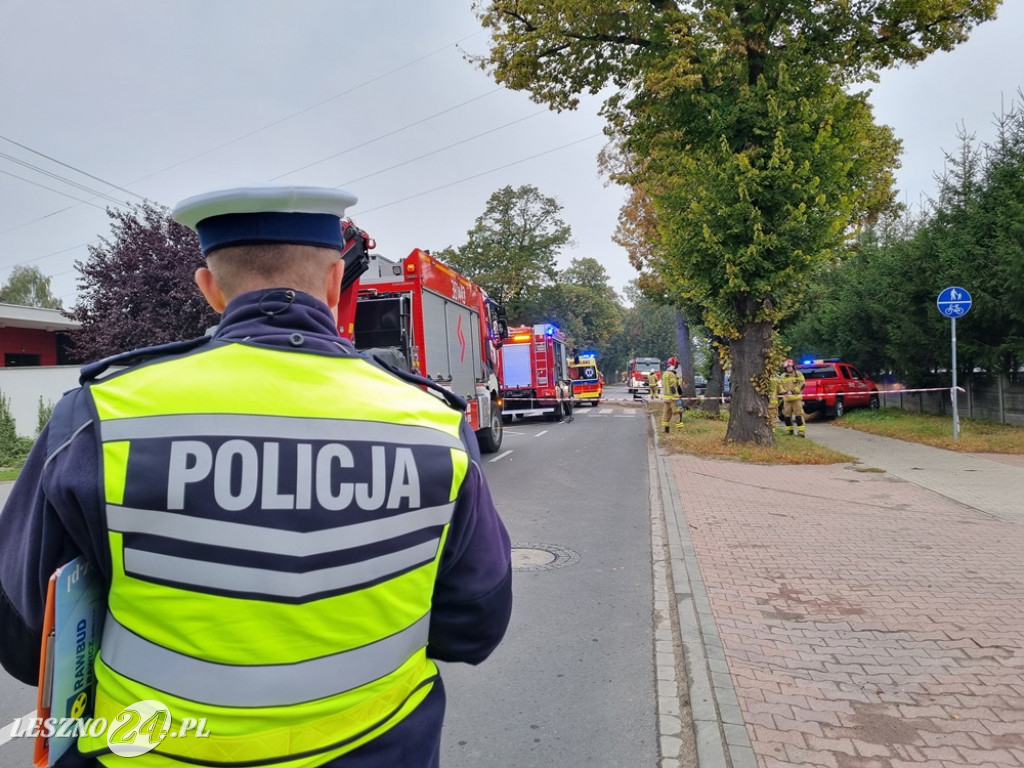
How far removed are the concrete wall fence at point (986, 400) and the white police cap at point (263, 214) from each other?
19299 millimetres

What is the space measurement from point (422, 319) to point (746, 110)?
7.21m

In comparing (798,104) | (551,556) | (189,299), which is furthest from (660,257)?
(189,299)

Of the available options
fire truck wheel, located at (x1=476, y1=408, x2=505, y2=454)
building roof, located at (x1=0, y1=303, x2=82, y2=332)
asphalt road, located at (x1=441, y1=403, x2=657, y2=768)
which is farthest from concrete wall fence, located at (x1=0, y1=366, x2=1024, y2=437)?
asphalt road, located at (x1=441, y1=403, x2=657, y2=768)

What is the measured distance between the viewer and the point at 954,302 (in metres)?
14.2

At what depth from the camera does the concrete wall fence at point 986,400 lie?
1694cm

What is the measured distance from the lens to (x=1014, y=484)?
10.3 m

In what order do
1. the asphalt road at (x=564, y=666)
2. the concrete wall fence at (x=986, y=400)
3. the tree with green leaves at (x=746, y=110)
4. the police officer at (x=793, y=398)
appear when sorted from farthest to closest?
1. the police officer at (x=793, y=398)
2. the concrete wall fence at (x=986, y=400)
3. the tree with green leaves at (x=746, y=110)
4. the asphalt road at (x=564, y=666)

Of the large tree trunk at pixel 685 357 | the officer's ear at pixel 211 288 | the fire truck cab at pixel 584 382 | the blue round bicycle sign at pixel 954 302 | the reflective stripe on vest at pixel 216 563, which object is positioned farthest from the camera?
the fire truck cab at pixel 584 382

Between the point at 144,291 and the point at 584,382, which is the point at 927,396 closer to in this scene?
the point at 584,382

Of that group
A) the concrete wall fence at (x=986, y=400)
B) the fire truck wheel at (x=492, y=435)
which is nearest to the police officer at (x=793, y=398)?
the concrete wall fence at (x=986, y=400)

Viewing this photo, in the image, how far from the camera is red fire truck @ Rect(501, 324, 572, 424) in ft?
79.5

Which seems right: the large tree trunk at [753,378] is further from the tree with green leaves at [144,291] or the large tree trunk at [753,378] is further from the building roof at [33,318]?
the building roof at [33,318]

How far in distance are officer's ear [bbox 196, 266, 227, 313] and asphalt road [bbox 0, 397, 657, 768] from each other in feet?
8.97

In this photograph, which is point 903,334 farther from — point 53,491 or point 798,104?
point 53,491
